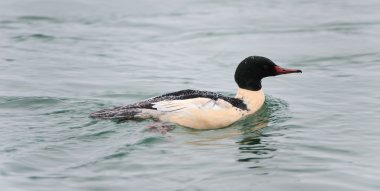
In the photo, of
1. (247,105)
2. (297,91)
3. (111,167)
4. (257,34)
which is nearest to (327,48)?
(257,34)

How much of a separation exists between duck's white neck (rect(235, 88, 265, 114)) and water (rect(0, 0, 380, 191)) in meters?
0.17

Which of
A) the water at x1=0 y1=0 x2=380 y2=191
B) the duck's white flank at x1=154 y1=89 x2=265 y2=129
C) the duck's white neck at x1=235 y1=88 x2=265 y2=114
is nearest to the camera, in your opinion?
the water at x1=0 y1=0 x2=380 y2=191

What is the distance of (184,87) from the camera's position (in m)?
16.0

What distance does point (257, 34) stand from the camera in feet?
66.8

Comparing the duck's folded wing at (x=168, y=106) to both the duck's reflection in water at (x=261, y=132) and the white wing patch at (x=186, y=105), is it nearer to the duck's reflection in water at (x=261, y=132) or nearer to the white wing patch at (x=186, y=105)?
the white wing patch at (x=186, y=105)

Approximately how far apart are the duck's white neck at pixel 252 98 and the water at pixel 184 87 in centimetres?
17

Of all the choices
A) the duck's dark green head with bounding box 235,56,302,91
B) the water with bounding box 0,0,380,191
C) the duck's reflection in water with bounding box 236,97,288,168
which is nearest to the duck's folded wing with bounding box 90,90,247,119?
the water with bounding box 0,0,380,191

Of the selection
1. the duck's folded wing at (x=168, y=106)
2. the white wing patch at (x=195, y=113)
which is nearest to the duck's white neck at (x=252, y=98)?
the duck's folded wing at (x=168, y=106)

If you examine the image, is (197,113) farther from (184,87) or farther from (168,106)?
(184,87)

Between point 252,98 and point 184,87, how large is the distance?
311cm

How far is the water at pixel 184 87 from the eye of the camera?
10445 millimetres

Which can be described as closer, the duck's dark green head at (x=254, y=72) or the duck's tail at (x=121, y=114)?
the duck's tail at (x=121, y=114)

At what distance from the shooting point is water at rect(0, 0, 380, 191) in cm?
1045

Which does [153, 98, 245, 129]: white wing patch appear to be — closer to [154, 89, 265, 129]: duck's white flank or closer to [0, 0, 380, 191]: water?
[154, 89, 265, 129]: duck's white flank
